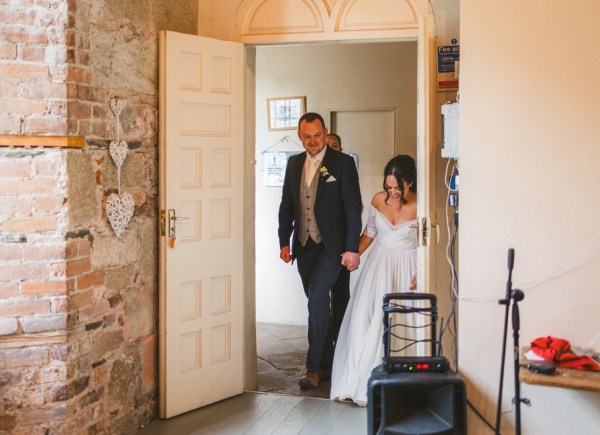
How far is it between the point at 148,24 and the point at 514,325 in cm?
250

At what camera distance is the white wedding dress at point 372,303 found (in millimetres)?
4445

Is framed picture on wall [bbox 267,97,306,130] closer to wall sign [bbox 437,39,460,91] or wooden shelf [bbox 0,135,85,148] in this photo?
wall sign [bbox 437,39,460,91]

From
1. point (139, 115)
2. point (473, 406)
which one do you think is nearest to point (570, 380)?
point (473, 406)

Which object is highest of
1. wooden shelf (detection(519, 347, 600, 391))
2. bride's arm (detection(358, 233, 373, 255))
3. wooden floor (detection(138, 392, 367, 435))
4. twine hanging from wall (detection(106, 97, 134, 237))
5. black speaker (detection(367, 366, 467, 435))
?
twine hanging from wall (detection(106, 97, 134, 237))

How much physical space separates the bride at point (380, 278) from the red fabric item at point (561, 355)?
132 cm

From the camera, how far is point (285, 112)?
6.66 metres

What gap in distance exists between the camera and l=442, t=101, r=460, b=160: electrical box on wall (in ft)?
12.6

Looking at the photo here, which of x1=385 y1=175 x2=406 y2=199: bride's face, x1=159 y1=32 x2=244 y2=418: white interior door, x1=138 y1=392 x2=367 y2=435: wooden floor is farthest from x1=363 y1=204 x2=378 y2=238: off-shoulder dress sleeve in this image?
x1=138 y1=392 x2=367 y2=435: wooden floor

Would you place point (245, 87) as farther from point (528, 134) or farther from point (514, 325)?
point (514, 325)

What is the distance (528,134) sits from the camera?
3434 mm

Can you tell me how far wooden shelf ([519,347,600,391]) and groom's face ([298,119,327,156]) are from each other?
2164mm

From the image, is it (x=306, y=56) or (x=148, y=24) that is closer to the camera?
(x=148, y=24)

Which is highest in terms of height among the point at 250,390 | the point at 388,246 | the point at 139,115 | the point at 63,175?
the point at 139,115

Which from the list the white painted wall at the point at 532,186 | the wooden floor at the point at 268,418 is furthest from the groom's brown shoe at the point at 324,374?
the white painted wall at the point at 532,186
